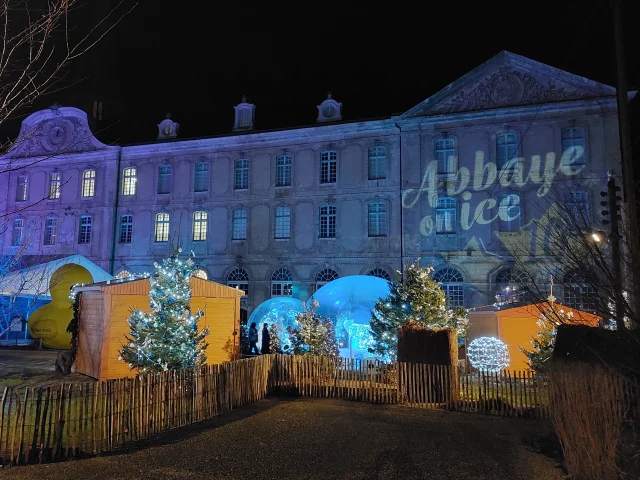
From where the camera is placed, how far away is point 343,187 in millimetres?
28141

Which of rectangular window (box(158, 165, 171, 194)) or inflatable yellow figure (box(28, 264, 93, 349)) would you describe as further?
rectangular window (box(158, 165, 171, 194))

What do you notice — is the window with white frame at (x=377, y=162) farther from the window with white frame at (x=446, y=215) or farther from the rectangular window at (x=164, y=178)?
the rectangular window at (x=164, y=178)

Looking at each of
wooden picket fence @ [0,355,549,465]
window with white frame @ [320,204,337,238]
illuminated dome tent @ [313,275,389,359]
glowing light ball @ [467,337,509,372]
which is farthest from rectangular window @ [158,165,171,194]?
glowing light ball @ [467,337,509,372]

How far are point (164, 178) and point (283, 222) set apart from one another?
8677 millimetres

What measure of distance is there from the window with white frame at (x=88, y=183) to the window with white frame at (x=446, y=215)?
22031 millimetres

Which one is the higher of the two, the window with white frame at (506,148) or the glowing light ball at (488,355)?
the window with white frame at (506,148)

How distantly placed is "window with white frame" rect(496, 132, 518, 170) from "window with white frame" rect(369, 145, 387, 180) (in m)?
5.86

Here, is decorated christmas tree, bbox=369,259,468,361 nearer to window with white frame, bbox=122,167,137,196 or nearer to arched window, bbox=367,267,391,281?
arched window, bbox=367,267,391,281

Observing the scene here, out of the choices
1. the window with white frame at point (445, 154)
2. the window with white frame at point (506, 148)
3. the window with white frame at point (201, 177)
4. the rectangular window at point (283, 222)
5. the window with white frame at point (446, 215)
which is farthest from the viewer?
the window with white frame at point (201, 177)

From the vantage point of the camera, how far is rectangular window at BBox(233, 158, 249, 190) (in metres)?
30.3

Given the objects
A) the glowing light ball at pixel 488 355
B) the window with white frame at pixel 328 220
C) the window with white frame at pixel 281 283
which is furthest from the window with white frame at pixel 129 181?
the glowing light ball at pixel 488 355

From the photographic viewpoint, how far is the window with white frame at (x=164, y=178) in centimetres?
3173

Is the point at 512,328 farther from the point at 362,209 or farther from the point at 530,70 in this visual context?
the point at 530,70

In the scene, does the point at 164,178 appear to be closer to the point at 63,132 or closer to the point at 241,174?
the point at 241,174
